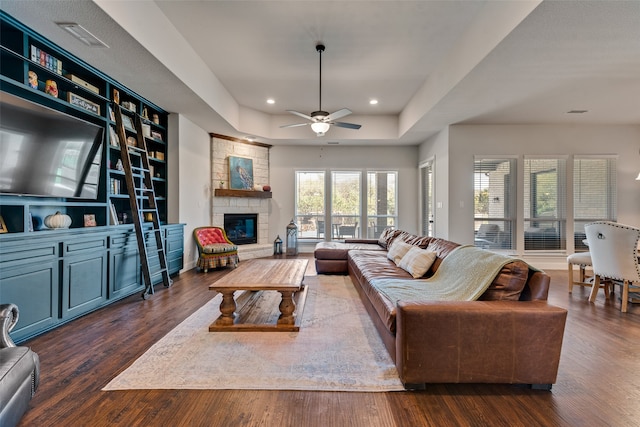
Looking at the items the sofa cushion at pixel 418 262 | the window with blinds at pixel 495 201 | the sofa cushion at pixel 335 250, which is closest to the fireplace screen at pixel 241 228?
the sofa cushion at pixel 335 250

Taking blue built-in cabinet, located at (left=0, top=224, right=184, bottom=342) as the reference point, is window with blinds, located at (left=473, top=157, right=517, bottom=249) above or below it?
above

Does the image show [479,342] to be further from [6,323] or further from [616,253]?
[616,253]

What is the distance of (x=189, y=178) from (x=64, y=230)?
280 cm

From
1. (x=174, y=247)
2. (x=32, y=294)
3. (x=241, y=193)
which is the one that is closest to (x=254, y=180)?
(x=241, y=193)

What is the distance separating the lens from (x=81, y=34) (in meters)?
2.69

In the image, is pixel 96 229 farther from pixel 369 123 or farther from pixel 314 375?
pixel 369 123

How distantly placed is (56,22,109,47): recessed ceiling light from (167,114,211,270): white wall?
2292mm

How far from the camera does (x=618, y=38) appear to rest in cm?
275

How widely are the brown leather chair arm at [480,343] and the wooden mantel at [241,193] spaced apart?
17.9 feet

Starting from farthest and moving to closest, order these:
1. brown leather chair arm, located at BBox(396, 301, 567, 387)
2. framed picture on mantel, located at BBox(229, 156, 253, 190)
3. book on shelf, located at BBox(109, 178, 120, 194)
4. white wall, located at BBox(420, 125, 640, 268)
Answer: framed picture on mantel, located at BBox(229, 156, 253, 190) < white wall, located at BBox(420, 125, 640, 268) < book on shelf, located at BBox(109, 178, 120, 194) < brown leather chair arm, located at BBox(396, 301, 567, 387)

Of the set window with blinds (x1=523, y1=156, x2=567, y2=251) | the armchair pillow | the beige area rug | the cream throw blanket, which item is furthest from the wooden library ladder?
window with blinds (x1=523, y1=156, x2=567, y2=251)

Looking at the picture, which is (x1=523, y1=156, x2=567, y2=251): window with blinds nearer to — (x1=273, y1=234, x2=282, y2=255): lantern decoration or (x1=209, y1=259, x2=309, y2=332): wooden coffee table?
(x1=209, y1=259, x2=309, y2=332): wooden coffee table

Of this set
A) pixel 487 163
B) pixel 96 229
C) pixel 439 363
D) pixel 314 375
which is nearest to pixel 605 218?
pixel 487 163

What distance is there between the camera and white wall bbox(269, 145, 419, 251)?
7.48 m
